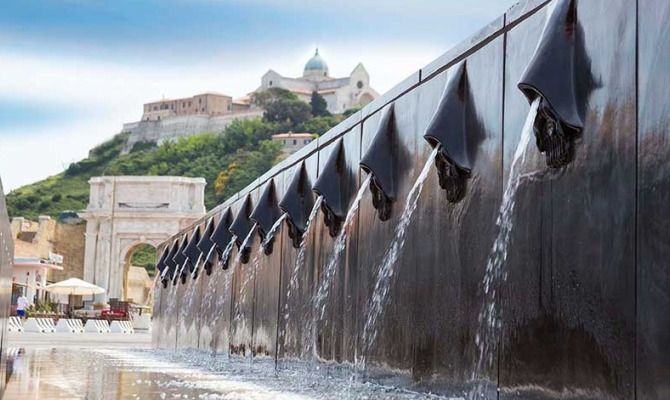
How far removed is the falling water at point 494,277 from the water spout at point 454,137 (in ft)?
2.00

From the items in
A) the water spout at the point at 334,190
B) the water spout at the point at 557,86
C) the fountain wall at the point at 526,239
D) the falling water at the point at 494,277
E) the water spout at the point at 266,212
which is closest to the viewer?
the fountain wall at the point at 526,239

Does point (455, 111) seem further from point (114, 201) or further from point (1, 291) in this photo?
point (114, 201)

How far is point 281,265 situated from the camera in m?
11.7

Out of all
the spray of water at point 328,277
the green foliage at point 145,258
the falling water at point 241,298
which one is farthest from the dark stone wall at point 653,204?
the green foliage at point 145,258

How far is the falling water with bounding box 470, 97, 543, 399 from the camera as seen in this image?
18.0ft

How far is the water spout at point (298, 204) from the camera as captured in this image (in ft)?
35.2

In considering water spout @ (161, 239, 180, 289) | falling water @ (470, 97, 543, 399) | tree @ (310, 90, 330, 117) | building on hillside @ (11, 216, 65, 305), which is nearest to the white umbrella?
building on hillside @ (11, 216, 65, 305)

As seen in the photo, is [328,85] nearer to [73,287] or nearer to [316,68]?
[316,68]

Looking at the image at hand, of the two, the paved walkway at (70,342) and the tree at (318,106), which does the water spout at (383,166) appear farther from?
the tree at (318,106)

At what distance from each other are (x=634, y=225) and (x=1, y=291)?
6.37 m

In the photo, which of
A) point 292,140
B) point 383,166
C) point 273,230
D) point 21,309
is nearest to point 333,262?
point 383,166

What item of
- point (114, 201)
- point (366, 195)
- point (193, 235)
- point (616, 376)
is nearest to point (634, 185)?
point (616, 376)

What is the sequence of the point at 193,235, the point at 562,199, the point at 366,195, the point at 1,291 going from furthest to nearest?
the point at 193,235
the point at 1,291
the point at 366,195
the point at 562,199

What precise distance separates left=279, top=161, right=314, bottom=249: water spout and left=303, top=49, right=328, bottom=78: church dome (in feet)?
553
